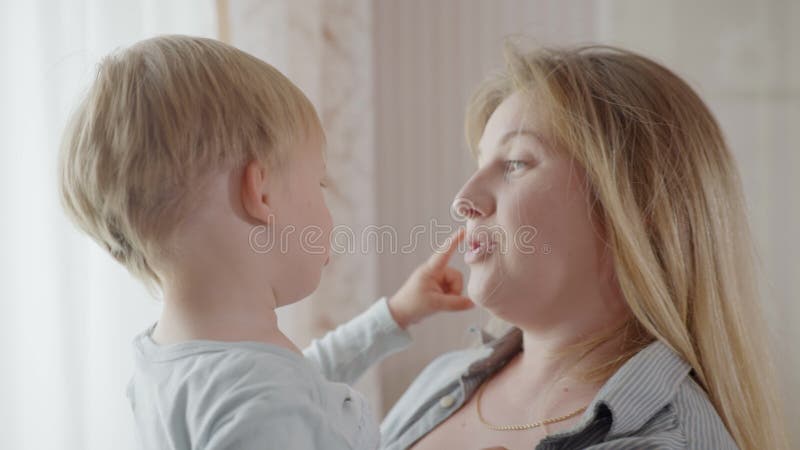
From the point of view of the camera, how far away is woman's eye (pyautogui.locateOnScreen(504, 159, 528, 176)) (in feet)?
3.90

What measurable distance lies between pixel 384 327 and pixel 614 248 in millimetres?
443

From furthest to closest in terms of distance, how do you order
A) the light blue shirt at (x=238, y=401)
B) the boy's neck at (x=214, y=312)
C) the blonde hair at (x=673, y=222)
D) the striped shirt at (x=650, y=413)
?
the blonde hair at (x=673, y=222), the striped shirt at (x=650, y=413), the boy's neck at (x=214, y=312), the light blue shirt at (x=238, y=401)

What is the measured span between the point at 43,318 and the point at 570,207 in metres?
0.85

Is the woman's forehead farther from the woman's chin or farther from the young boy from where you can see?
the young boy

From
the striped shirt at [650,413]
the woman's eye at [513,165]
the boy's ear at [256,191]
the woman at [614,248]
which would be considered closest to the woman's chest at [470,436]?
the woman at [614,248]

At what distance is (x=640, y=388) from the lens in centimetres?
103

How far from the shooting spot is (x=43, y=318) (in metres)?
1.21

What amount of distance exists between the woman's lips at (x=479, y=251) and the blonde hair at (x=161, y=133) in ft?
1.27

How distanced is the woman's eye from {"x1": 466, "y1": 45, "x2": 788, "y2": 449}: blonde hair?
0.07m

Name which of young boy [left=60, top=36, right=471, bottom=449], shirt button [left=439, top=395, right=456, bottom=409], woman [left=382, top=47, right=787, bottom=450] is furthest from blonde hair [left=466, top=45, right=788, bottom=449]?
young boy [left=60, top=36, right=471, bottom=449]

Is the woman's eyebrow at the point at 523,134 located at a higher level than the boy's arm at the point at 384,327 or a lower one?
higher

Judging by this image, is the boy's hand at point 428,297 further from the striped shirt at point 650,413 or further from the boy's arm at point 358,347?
the striped shirt at point 650,413

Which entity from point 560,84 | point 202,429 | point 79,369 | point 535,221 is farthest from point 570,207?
point 79,369

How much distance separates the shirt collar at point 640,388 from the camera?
1.01 m
